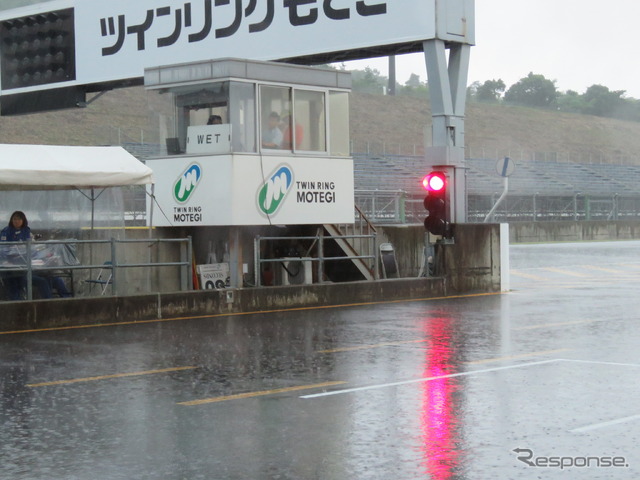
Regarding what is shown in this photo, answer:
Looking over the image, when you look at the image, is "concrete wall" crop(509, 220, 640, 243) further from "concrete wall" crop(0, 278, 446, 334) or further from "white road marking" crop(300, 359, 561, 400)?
"white road marking" crop(300, 359, 561, 400)

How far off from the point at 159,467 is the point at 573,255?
32720 mm

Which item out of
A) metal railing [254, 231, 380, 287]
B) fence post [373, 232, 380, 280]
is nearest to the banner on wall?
metal railing [254, 231, 380, 287]

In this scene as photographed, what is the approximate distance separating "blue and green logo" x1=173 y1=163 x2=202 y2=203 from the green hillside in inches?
1708

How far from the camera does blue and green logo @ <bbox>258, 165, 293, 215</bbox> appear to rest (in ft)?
63.0

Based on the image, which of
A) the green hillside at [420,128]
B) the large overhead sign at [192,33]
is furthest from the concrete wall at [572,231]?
the large overhead sign at [192,33]

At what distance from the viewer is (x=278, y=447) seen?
737 centimetres

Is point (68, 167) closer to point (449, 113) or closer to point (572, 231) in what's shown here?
point (449, 113)

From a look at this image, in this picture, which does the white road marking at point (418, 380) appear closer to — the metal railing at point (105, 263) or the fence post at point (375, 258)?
the metal railing at point (105, 263)

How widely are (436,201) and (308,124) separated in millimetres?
2956

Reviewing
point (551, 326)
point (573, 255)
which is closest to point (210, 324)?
point (551, 326)

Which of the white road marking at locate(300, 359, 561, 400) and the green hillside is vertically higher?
the green hillside

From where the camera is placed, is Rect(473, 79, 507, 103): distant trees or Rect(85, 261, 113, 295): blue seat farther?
Rect(473, 79, 507, 103): distant trees

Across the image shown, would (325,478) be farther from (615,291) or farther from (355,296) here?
(615,291)

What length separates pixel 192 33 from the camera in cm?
2569
